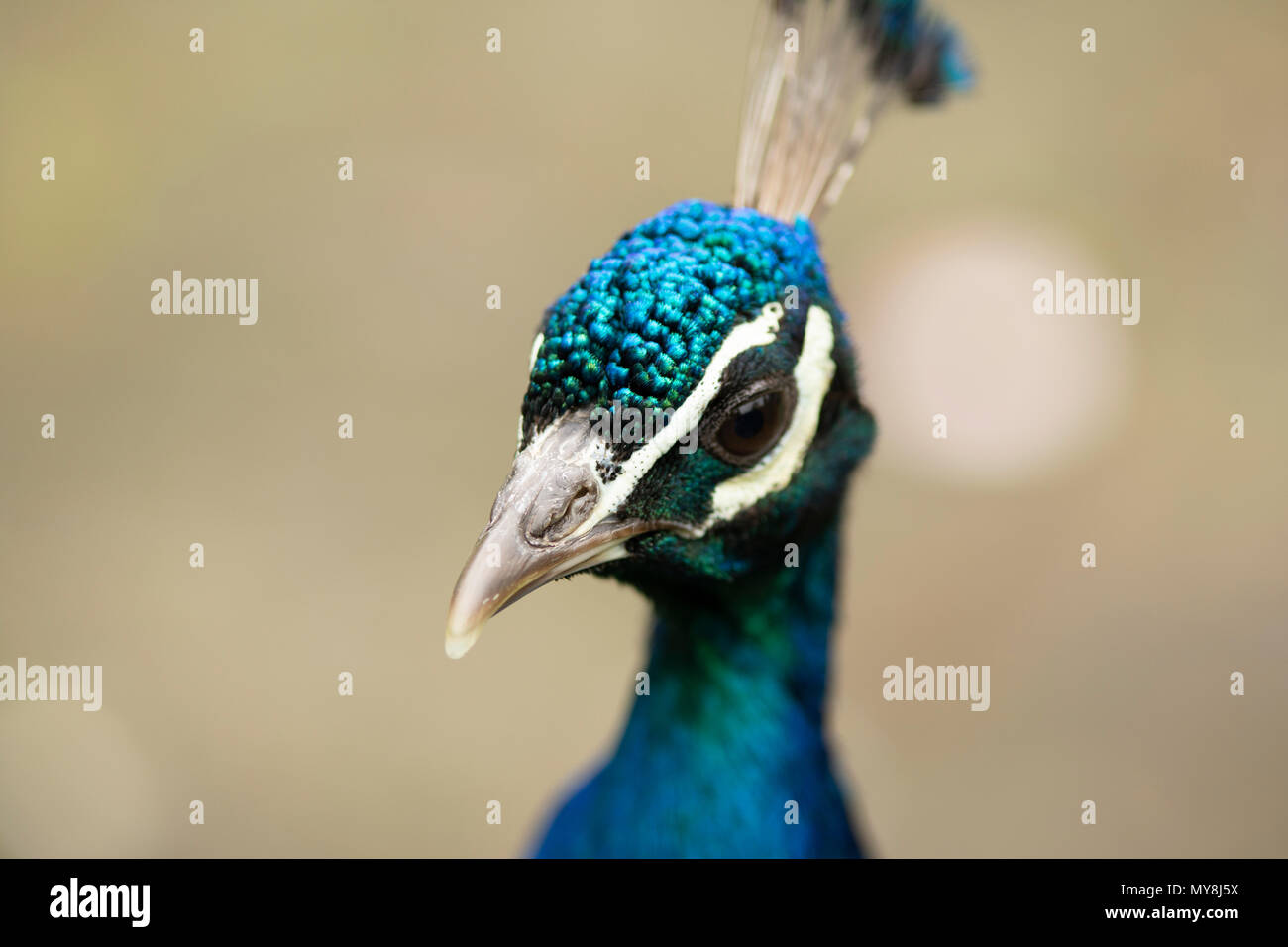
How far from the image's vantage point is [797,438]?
133cm

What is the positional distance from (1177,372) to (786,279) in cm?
270

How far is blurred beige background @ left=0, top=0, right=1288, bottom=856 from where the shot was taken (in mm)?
2922

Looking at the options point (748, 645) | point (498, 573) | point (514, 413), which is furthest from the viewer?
point (514, 413)

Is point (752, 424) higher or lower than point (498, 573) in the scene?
higher

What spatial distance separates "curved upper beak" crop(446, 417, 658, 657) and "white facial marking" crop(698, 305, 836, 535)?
0.16m

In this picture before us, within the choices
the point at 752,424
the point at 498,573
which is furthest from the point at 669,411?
the point at 498,573

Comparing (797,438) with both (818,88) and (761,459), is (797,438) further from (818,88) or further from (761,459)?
(818,88)

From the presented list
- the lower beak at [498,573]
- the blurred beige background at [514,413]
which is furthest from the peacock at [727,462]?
the blurred beige background at [514,413]

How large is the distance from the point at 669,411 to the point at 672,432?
3cm

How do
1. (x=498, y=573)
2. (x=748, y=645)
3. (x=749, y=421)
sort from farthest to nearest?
(x=748, y=645) < (x=749, y=421) < (x=498, y=573)

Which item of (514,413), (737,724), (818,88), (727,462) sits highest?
(818,88)

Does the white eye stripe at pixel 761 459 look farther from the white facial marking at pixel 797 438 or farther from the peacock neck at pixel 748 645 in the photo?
the peacock neck at pixel 748 645

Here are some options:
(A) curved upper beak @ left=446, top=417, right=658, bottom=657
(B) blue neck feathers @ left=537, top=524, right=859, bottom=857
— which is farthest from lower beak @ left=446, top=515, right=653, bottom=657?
(B) blue neck feathers @ left=537, top=524, right=859, bottom=857

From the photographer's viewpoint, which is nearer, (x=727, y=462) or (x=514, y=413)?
(x=727, y=462)
